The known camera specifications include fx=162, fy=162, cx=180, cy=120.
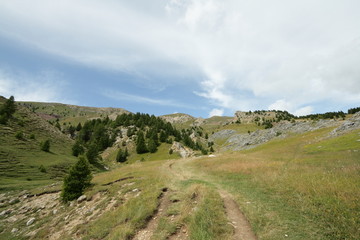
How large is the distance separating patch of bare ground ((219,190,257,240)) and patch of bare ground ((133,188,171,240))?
4.01m

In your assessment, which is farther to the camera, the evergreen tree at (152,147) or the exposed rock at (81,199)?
the evergreen tree at (152,147)

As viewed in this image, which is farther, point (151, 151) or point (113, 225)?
point (151, 151)

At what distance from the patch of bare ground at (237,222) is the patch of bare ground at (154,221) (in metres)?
4.01

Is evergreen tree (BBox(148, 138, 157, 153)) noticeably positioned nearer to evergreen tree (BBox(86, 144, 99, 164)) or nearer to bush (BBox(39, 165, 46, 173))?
evergreen tree (BBox(86, 144, 99, 164))

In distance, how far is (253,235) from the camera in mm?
6977

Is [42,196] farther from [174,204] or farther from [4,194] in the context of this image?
[174,204]

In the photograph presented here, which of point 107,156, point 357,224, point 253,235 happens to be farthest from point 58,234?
point 107,156

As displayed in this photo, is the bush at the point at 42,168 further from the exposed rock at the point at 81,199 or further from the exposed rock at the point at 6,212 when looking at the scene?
the exposed rock at the point at 81,199

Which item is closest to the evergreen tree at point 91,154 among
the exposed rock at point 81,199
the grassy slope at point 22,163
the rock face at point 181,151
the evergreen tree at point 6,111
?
the grassy slope at point 22,163

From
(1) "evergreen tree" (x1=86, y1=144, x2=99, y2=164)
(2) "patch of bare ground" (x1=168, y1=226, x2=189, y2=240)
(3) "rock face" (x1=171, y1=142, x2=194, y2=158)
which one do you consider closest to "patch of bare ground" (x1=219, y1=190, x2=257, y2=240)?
(2) "patch of bare ground" (x1=168, y1=226, x2=189, y2=240)

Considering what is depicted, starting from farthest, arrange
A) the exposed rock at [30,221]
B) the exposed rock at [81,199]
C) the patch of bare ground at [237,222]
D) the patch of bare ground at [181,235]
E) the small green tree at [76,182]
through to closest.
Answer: the small green tree at [76,182] < the exposed rock at [81,199] < the exposed rock at [30,221] < the patch of bare ground at [181,235] < the patch of bare ground at [237,222]

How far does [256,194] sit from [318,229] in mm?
5559

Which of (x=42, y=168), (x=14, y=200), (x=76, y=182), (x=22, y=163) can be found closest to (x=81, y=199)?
(x=76, y=182)

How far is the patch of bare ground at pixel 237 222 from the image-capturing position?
22.8ft
